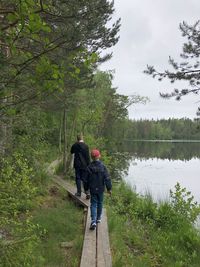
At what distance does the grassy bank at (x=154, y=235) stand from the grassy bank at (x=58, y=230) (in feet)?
2.15

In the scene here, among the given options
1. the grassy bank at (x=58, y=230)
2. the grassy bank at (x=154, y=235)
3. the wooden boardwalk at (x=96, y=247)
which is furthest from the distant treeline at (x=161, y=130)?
the wooden boardwalk at (x=96, y=247)

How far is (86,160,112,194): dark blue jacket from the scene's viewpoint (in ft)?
19.6

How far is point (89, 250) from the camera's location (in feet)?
15.2

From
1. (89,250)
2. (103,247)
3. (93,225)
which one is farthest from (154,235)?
(89,250)

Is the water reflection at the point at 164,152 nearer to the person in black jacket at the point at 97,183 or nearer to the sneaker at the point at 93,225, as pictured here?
the person in black jacket at the point at 97,183

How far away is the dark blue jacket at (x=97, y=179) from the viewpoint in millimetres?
5984

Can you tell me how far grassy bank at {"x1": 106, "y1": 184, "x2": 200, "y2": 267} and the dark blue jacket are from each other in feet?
2.75

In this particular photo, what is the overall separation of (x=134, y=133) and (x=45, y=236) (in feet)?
335

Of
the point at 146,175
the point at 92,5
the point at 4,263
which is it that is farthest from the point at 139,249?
the point at 146,175

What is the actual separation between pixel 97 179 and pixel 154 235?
6.82 feet

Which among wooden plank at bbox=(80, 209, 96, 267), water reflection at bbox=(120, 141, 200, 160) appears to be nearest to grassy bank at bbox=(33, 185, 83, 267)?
wooden plank at bbox=(80, 209, 96, 267)

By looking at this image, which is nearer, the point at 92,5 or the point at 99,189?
the point at 92,5

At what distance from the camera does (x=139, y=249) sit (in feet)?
19.3

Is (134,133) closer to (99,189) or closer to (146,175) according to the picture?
(146,175)
